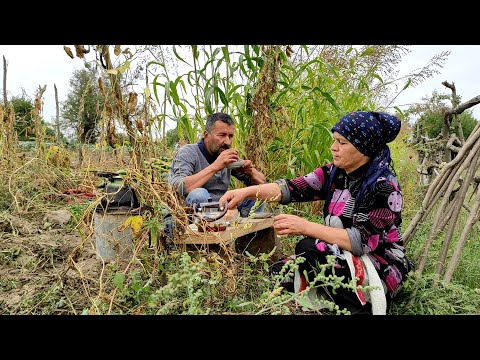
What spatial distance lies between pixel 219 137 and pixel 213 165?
298 millimetres

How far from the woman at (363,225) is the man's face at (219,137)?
35.4 inches

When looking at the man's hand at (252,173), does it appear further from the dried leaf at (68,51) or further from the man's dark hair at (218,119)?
the dried leaf at (68,51)

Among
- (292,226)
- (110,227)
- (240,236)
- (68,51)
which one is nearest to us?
(68,51)

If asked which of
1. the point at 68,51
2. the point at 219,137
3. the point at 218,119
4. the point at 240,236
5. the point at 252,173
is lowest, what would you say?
the point at 240,236

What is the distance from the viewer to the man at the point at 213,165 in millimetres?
2768

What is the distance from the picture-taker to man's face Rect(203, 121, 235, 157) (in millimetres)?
2980

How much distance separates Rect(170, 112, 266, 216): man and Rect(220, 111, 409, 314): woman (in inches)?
27.0

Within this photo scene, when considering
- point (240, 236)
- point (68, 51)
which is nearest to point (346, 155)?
point (240, 236)

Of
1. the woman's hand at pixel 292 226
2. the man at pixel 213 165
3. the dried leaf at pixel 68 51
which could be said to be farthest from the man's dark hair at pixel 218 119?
the dried leaf at pixel 68 51

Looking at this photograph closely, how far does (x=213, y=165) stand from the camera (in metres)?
2.76

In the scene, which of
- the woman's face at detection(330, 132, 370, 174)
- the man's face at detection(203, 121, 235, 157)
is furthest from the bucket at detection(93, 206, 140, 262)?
the woman's face at detection(330, 132, 370, 174)

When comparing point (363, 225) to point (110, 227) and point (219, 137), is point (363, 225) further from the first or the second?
point (110, 227)
